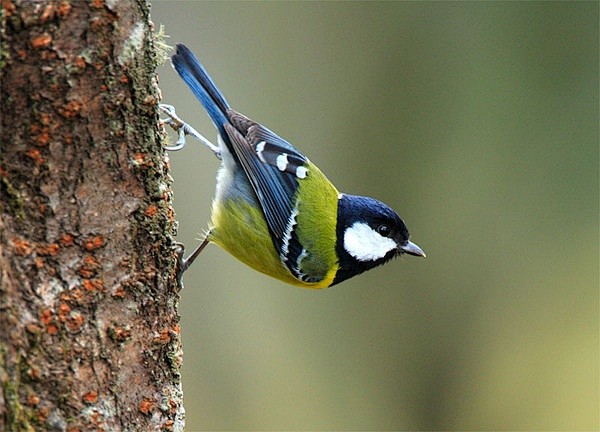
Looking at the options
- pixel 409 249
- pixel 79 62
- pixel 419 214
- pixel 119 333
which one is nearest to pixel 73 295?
pixel 119 333

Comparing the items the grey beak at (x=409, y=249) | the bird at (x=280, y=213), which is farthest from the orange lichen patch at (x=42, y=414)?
the grey beak at (x=409, y=249)

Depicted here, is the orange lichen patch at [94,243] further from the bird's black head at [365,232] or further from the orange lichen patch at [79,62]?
the bird's black head at [365,232]

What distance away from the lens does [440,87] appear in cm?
532

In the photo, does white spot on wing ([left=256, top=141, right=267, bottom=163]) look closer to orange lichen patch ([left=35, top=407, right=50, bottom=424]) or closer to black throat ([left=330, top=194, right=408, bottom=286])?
black throat ([left=330, top=194, right=408, bottom=286])

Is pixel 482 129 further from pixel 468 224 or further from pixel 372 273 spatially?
pixel 372 273

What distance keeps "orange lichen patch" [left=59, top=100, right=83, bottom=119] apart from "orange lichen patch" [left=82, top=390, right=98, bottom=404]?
67 cm

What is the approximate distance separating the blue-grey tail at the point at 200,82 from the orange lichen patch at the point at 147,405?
152cm

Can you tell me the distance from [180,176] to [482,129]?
2.25 metres

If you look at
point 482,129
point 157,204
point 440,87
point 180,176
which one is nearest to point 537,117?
point 482,129

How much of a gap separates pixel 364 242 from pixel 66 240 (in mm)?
1800

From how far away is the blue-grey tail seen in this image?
121 inches

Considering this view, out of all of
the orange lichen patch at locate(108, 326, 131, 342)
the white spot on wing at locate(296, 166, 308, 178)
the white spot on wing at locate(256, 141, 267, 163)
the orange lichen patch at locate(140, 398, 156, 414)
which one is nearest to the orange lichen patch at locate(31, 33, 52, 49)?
the orange lichen patch at locate(108, 326, 131, 342)

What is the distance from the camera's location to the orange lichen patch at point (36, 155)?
1676mm

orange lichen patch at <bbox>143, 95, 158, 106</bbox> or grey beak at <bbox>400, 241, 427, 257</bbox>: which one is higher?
orange lichen patch at <bbox>143, 95, 158, 106</bbox>
